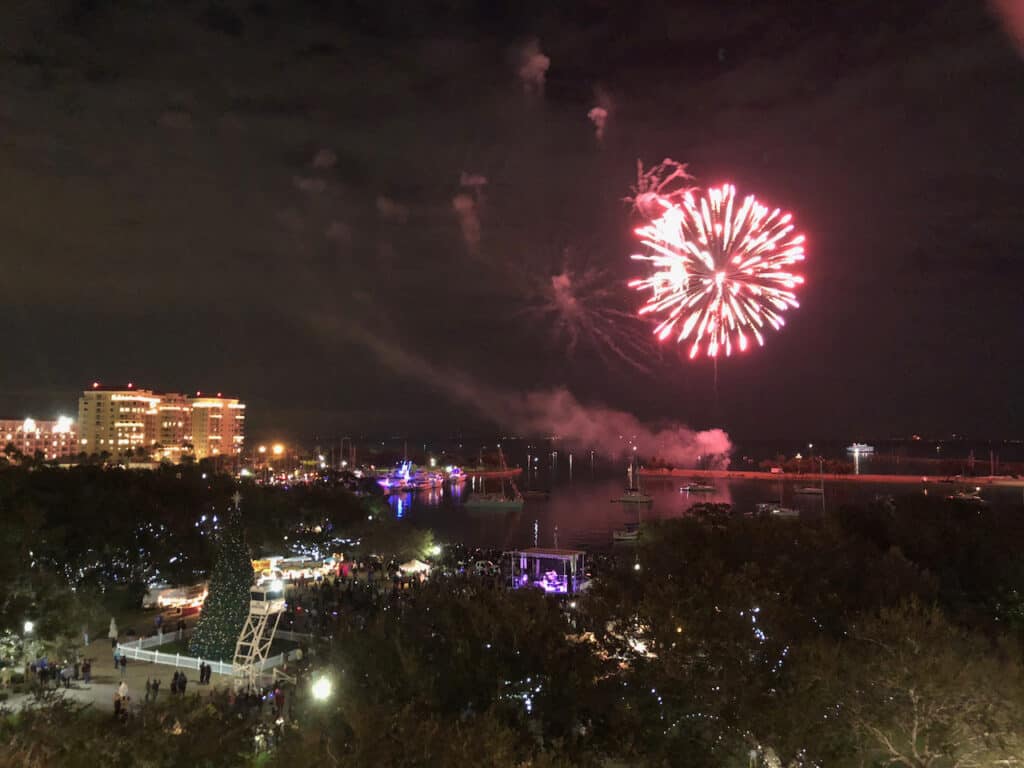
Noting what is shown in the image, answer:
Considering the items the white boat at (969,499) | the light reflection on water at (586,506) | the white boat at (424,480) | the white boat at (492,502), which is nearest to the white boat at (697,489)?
the light reflection on water at (586,506)

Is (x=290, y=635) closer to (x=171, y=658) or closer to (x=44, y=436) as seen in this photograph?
(x=171, y=658)

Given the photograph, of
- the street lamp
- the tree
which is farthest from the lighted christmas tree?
the tree

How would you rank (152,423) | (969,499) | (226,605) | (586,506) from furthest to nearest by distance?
(152,423) < (586,506) < (969,499) < (226,605)

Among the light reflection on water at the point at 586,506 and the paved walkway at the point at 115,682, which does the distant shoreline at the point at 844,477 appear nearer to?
the light reflection on water at the point at 586,506

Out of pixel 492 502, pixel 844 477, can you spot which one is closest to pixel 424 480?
pixel 492 502

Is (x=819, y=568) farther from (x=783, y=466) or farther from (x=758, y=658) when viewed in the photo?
(x=783, y=466)

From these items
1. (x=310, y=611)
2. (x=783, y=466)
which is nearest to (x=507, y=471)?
(x=783, y=466)
